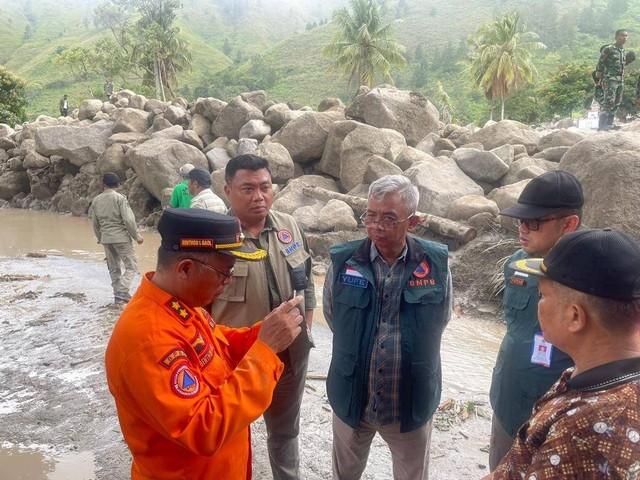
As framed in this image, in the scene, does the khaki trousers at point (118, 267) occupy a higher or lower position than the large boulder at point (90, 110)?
lower

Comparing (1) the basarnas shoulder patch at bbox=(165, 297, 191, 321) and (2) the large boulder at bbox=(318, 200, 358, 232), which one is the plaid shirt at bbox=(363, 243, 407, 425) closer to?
(1) the basarnas shoulder patch at bbox=(165, 297, 191, 321)

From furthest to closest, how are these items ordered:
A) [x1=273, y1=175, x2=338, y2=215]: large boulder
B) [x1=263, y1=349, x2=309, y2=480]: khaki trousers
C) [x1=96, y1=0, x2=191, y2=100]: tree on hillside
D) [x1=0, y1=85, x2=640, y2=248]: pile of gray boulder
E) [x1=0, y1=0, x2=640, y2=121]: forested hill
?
[x1=0, y1=0, x2=640, y2=121]: forested hill < [x1=96, y1=0, x2=191, y2=100]: tree on hillside < [x1=273, y1=175, x2=338, y2=215]: large boulder < [x1=0, y1=85, x2=640, y2=248]: pile of gray boulder < [x1=263, y1=349, x2=309, y2=480]: khaki trousers

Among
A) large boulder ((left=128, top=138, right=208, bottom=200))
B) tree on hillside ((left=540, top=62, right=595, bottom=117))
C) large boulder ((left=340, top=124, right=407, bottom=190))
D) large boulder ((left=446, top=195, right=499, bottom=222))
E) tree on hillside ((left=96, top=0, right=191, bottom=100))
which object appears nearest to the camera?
large boulder ((left=446, top=195, right=499, bottom=222))

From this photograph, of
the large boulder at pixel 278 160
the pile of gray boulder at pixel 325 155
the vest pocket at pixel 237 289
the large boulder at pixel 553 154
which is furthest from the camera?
the large boulder at pixel 278 160

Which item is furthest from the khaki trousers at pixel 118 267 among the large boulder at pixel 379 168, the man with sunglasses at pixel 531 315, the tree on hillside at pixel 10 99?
the tree on hillside at pixel 10 99

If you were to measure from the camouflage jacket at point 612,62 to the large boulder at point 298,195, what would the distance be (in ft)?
20.2

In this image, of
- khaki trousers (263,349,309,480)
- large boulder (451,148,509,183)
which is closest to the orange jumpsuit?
khaki trousers (263,349,309,480)

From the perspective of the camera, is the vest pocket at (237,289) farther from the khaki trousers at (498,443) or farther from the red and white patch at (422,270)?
the khaki trousers at (498,443)

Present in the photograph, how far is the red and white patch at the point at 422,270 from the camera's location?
8.22ft

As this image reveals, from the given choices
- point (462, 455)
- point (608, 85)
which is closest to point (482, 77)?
point (608, 85)

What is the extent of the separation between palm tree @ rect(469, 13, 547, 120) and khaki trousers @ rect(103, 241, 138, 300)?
32.0 m

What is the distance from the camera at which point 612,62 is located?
10148 millimetres

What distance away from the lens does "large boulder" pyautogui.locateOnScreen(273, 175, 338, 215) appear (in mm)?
11055

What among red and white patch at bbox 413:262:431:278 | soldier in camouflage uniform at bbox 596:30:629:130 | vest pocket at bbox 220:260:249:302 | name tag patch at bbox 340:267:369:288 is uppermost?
soldier in camouflage uniform at bbox 596:30:629:130
